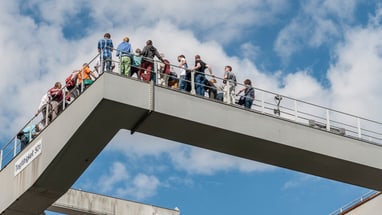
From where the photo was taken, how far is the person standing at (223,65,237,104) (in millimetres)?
22938

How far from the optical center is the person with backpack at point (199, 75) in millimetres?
22656

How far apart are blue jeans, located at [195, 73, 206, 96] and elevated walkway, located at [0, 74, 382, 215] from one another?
0.61 m

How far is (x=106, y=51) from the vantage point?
72.5ft

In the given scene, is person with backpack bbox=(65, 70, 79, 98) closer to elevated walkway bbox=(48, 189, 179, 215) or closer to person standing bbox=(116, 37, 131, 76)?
person standing bbox=(116, 37, 131, 76)

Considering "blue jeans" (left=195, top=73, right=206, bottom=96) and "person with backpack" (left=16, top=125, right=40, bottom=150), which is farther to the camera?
"person with backpack" (left=16, top=125, right=40, bottom=150)

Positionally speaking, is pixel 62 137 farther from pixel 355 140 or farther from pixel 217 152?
pixel 355 140

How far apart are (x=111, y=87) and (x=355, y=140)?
7523mm

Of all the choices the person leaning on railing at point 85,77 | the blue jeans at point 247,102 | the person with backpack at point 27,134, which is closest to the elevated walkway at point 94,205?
the person with backpack at point 27,134

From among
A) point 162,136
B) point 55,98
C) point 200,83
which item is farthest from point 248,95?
point 55,98

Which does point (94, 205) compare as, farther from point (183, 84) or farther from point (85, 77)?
point (183, 84)

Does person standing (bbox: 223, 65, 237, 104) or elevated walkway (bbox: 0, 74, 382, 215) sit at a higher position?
person standing (bbox: 223, 65, 237, 104)

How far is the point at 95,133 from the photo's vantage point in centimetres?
2131

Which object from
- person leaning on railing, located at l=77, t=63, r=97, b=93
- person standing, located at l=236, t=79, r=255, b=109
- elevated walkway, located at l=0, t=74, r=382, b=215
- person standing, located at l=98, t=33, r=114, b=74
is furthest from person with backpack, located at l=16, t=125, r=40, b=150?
person standing, located at l=236, t=79, r=255, b=109

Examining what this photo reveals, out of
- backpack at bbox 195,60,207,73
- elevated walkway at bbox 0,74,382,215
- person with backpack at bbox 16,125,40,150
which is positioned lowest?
elevated walkway at bbox 0,74,382,215
